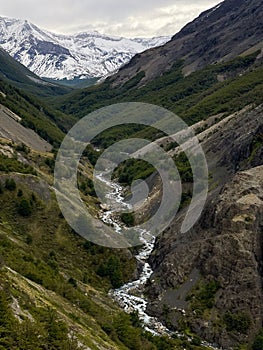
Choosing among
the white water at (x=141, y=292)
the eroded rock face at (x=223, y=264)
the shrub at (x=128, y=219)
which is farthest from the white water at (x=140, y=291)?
the eroded rock face at (x=223, y=264)

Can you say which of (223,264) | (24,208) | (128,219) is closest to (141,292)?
(223,264)

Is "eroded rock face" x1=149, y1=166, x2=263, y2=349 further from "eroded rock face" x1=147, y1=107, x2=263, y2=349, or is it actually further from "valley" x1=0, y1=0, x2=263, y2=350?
"valley" x1=0, y1=0, x2=263, y2=350

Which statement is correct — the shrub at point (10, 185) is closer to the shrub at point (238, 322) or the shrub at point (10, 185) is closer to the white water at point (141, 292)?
the white water at point (141, 292)

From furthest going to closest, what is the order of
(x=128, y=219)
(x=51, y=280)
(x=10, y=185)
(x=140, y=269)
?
(x=128, y=219), (x=10, y=185), (x=140, y=269), (x=51, y=280)

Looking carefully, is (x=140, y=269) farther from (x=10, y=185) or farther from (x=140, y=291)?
(x=10, y=185)

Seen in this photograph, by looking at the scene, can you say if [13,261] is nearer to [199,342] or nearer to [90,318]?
[90,318]

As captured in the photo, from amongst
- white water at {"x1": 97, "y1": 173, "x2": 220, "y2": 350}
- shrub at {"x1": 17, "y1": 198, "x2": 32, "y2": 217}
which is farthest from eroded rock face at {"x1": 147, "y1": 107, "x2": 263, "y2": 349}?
shrub at {"x1": 17, "y1": 198, "x2": 32, "y2": 217}

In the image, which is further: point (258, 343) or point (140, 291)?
point (140, 291)

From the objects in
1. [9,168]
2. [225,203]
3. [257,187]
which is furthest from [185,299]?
[9,168]
